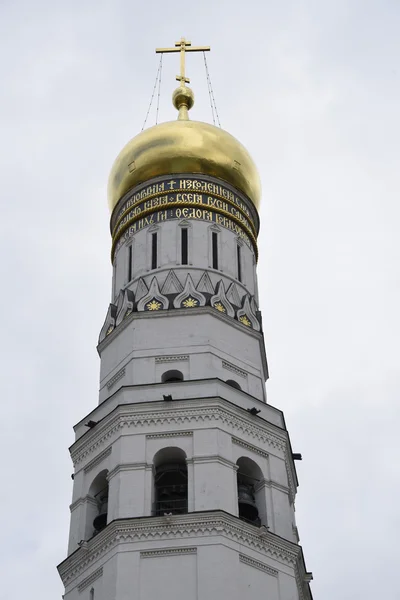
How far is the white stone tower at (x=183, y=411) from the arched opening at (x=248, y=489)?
1.0 inches

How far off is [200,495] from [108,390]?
3.92 metres

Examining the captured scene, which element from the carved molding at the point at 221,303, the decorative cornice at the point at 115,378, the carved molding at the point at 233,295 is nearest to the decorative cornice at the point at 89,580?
the decorative cornice at the point at 115,378

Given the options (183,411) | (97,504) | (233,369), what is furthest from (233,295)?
(97,504)

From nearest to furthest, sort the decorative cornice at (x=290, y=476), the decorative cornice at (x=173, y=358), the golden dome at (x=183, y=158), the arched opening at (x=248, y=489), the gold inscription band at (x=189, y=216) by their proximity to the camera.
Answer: the arched opening at (x=248, y=489)
the decorative cornice at (x=290, y=476)
the decorative cornice at (x=173, y=358)
the gold inscription band at (x=189, y=216)
the golden dome at (x=183, y=158)

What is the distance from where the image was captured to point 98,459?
2416 cm

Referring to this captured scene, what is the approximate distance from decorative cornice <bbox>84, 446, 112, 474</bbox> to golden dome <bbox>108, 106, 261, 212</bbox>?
712cm

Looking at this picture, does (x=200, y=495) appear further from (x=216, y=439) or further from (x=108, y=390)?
(x=108, y=390)

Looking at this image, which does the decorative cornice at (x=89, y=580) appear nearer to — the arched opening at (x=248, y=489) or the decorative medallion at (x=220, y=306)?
the arched opening at (x=248, y=489)

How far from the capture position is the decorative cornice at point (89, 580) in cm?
2222

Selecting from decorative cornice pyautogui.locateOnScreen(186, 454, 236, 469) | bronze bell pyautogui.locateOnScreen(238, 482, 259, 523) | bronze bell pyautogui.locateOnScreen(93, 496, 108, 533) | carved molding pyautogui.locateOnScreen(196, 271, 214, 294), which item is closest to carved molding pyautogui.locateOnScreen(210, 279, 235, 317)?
carved molding pyautogui.locateOnScreen(196, 271, 214, 294)

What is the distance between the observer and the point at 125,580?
21594mm

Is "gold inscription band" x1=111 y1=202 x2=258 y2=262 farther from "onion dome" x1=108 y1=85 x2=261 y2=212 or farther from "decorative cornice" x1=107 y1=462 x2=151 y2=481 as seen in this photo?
"decorative cornice" x1=107 y1=462 x2=151 y2=481

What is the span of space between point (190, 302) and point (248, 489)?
14.1ft

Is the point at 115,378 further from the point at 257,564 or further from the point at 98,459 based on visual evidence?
the point at 257,564
